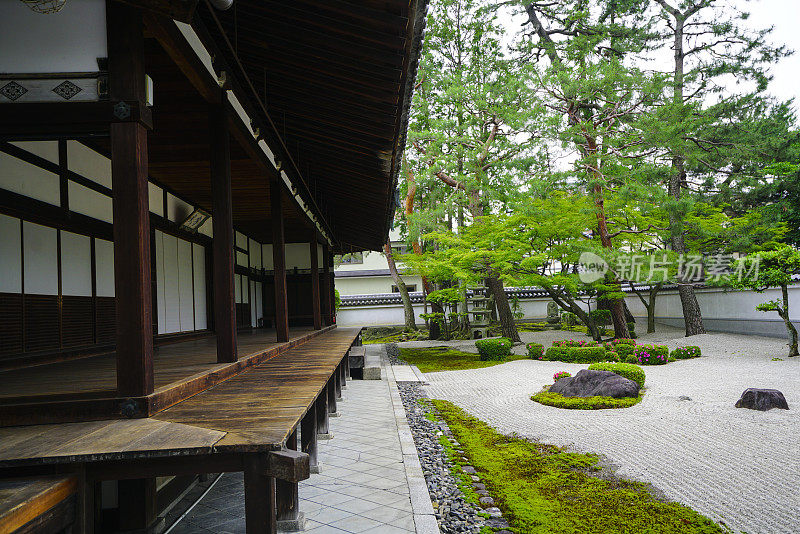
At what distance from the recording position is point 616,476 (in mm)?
5492

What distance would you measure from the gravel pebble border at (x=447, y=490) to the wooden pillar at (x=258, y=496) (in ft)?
6.73

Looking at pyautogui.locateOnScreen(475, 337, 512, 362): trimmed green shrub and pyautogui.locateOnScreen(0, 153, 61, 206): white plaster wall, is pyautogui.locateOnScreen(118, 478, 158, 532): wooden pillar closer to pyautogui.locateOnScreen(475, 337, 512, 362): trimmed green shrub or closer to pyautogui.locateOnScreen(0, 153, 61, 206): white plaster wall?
pyautogui.locateOnScreen(0, 153, 61, 206): white plaster wall

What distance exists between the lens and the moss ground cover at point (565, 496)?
4.31m

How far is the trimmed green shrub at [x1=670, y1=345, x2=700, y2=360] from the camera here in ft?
50.1

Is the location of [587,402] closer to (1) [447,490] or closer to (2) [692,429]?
(2) [692,429]

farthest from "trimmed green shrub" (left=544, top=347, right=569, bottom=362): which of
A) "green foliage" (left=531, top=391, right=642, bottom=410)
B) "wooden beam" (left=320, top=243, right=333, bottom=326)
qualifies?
"wooden beam" (left=320, top=243, right=333, bottom=326)

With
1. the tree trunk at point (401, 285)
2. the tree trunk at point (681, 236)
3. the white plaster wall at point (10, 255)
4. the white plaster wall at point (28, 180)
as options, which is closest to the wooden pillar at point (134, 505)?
the white plaster wall at point (10, 255)

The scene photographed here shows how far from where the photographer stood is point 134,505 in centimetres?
376

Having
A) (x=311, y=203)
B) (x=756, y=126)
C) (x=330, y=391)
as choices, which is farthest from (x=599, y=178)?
(x=330, y=391)

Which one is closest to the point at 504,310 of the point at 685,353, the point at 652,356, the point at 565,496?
Answer: the point at 652,356

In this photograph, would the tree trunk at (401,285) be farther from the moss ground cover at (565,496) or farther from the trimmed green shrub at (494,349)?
the moss ground cover at (565,496)

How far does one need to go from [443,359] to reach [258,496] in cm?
1510

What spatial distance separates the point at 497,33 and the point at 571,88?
23.0ft

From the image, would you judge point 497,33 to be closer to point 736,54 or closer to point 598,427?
point 736,54
